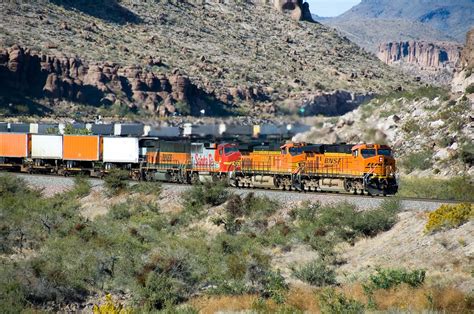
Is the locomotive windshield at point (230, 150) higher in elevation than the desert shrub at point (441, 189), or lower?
higher

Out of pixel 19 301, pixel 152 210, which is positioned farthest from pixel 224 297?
pixel 152 210

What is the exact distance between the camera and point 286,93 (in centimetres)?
11556

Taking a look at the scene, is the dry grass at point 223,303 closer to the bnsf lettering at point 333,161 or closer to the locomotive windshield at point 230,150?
the bnsf lettering at point 333,161

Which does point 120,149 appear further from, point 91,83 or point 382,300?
point 91,83

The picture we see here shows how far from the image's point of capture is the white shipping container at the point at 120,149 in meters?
48.7

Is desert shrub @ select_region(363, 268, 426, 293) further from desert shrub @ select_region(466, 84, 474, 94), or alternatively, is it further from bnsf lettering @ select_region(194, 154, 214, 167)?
desert shrub @ select_region(466, 84, 474, 94)

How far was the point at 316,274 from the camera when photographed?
80.8 feet

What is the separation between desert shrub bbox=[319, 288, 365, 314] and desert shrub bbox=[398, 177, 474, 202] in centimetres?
1691

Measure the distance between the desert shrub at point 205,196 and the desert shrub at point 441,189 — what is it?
31.6 feet

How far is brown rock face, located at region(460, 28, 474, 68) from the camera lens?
62.9m

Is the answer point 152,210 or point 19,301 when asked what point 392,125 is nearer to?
point 152,210

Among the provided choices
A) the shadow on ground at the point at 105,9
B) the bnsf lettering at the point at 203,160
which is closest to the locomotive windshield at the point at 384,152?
the bnsf lettering at the point at 203,160

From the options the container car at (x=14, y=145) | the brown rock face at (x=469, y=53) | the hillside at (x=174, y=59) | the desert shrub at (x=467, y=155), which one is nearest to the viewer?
the desert shrub at (x=467, y=155)

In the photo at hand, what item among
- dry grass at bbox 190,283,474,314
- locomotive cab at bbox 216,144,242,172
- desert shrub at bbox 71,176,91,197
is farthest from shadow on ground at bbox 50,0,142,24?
dry grass at bbox 190,283,474,314
